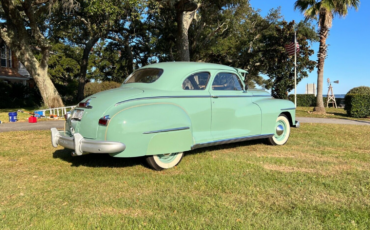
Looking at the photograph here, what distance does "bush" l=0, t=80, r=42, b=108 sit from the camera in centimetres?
1988

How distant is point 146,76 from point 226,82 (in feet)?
5.27

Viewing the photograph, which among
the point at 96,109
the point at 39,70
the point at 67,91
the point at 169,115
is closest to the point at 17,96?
the point at 67,91

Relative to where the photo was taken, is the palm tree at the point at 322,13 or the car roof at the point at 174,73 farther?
the palm tree at the point at 322,13

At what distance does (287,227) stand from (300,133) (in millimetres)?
6211

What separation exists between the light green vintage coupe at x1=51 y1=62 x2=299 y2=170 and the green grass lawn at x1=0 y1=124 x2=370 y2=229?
437 millimetres

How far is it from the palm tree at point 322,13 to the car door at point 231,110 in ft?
44.9

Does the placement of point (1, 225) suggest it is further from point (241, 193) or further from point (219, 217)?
point (241, 193)

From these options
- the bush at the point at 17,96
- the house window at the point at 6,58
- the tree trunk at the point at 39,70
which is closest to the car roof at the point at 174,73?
the tree trunk at the point at 39,70

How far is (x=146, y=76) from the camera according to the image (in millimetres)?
5379

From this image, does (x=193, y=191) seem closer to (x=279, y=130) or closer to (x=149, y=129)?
(x=149, y=129)

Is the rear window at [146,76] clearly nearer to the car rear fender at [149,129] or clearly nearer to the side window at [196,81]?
the side window at [196,81]

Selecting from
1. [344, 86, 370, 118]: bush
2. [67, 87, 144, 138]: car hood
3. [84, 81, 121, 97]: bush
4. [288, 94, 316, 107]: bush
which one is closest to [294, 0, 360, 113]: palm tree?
[344, 86, 370, 118]: bush

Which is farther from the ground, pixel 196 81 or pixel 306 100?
pixel 196 81

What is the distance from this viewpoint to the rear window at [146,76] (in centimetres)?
519
